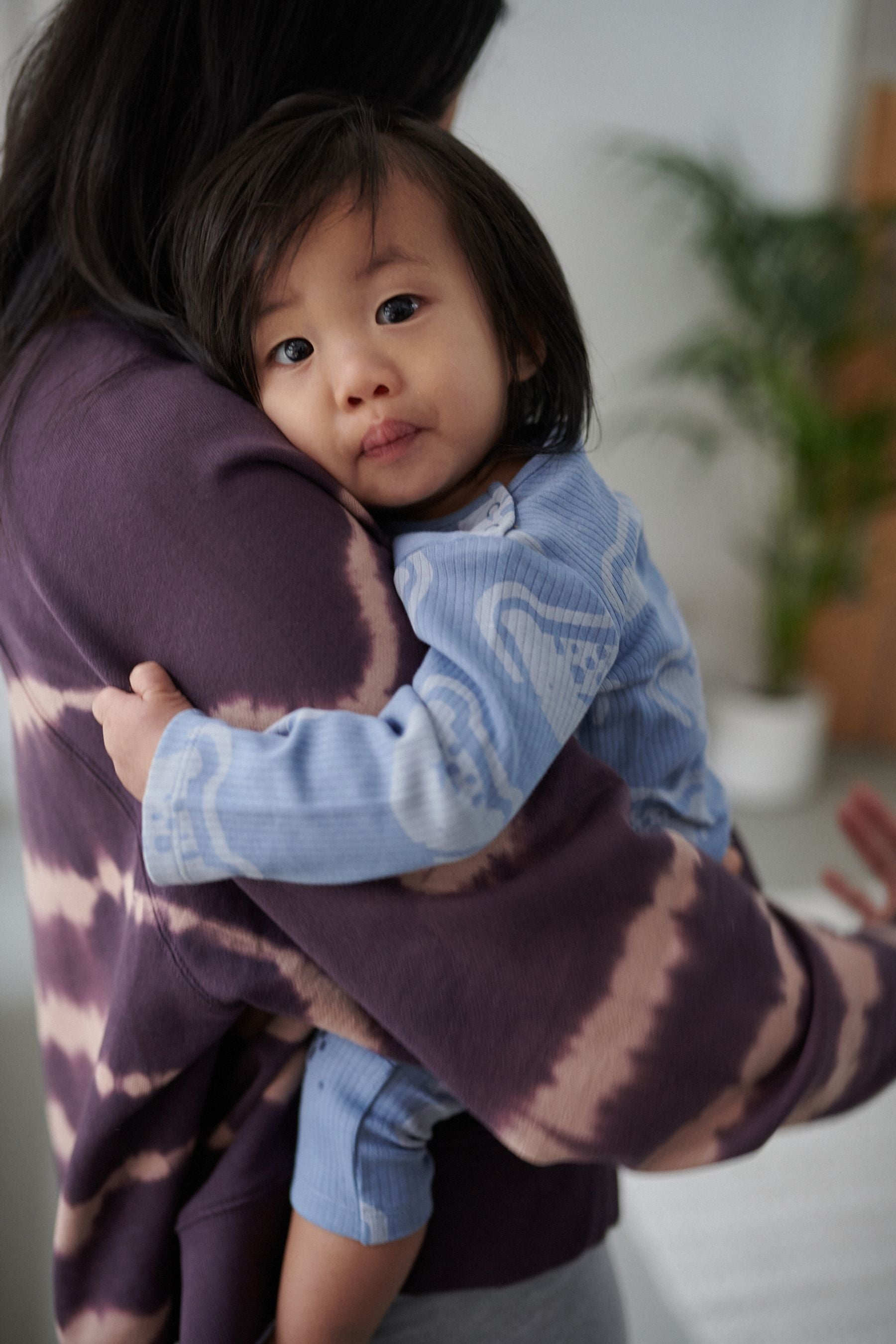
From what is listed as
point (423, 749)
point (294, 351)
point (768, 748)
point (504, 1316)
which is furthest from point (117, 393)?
point (768, 748)

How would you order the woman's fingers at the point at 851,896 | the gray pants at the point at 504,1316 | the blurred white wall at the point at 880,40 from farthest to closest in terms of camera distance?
the blurred white wall at the point at 880,40 → the woman's fingers at the point at 851,896 → the gray pants at the point at 504,1316

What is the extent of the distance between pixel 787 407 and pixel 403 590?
8.26 feet

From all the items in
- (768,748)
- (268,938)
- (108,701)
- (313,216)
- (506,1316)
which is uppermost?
(313,216)

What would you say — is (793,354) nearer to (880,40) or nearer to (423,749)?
(880,40)

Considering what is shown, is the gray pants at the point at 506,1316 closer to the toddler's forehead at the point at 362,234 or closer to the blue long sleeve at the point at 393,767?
the blue long sleeve at the point at 393,767

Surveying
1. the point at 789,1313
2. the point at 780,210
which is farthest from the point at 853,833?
the point at 780,210

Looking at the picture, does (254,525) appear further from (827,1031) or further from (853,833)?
(853,833)

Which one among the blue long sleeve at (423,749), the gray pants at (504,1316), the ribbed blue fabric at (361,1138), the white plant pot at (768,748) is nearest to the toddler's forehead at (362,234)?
the blue long sleeve at (423,749)

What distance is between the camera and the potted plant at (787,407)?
113 inches

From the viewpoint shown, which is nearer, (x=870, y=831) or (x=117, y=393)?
(x=117, y=393)

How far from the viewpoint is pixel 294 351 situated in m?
0.72

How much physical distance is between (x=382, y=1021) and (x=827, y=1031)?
267mm

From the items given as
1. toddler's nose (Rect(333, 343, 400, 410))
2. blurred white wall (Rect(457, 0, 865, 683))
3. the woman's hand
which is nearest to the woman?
toddler's nose (Rect(333, 343, 400, 410))

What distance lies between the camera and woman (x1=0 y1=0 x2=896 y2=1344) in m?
0.56
